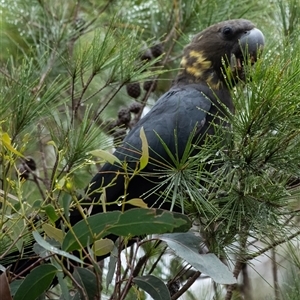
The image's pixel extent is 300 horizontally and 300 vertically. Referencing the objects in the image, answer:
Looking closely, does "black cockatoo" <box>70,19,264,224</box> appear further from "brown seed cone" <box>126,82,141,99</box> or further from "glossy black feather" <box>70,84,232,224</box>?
"brown seed cone" <box>126,82,141,99</box>

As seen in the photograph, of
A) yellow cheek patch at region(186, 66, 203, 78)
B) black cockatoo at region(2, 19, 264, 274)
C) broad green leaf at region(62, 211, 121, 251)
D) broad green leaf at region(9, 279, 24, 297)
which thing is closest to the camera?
broad green leaf at region(62, 211, 121, 251)

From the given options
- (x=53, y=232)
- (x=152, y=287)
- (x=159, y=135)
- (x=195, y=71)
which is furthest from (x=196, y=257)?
(x=195, y=71)

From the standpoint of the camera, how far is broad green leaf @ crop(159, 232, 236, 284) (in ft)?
3.47

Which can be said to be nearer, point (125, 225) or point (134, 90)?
point (125, 225)

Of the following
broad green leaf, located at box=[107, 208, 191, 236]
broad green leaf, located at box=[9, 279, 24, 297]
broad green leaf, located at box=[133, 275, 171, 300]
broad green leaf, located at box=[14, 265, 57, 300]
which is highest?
broad green leaf, located at box=[107, 208, 191, 236]

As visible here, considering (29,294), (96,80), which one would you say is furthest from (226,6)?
(29,294)

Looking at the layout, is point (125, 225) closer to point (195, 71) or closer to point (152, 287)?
point (152, 287)

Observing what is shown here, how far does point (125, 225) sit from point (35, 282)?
0.17 meters

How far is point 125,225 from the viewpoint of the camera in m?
1.06

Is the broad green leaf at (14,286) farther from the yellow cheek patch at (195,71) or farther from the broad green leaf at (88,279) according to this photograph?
the yellow cheek patch at (195,71)

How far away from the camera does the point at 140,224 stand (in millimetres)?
1059

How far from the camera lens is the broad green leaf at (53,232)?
109 cm

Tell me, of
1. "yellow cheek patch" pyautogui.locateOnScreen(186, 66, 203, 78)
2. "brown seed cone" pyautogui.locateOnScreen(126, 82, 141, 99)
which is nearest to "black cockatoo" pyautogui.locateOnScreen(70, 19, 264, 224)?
"yellow cheek patch" pyautogui.locateOnScreen(186, 66, 203, 78)

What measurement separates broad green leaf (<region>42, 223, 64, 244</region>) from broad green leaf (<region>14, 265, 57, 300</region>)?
50mm
